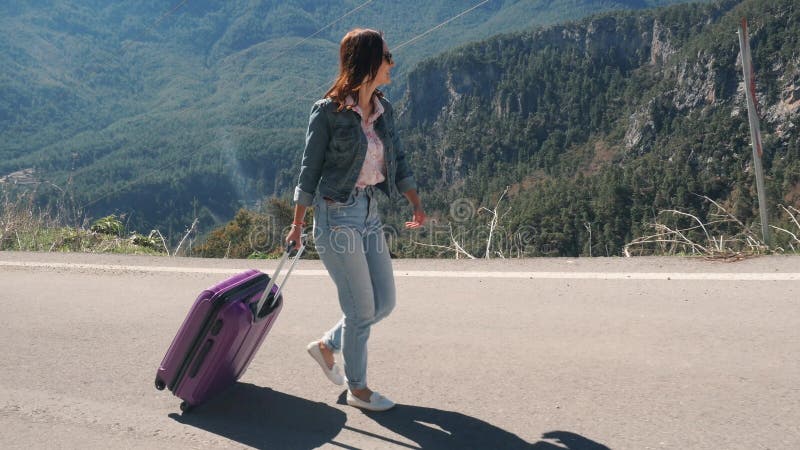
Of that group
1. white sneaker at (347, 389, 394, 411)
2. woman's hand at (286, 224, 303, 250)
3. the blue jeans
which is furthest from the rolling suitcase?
white sneaker at (347, 389, 394, 411)

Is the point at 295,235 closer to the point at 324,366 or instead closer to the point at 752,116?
the point at 324,366

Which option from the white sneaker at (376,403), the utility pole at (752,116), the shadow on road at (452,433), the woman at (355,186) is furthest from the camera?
the utility pole at (752,116)

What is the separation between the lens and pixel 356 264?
3072mm

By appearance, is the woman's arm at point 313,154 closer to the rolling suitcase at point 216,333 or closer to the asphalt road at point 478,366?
the rolling suitcase at point 216,333

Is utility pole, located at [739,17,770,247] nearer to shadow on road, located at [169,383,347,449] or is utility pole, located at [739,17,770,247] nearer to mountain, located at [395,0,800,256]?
shadow on road, located at [169,383,347,449]

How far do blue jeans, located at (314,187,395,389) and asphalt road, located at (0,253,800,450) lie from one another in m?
0.31

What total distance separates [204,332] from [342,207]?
771 millimetres

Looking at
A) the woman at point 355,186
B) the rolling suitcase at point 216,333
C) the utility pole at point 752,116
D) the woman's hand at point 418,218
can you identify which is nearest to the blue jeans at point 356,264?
the woman at point 355,186

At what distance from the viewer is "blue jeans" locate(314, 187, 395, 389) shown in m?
3.08

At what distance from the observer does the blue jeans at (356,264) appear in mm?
3078

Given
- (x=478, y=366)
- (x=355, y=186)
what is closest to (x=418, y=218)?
(x=355, y=186)

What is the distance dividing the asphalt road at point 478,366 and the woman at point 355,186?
15.6 inches

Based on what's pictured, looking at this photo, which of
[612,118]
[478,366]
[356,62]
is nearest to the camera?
[356,62]

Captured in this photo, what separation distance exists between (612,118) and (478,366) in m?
116
